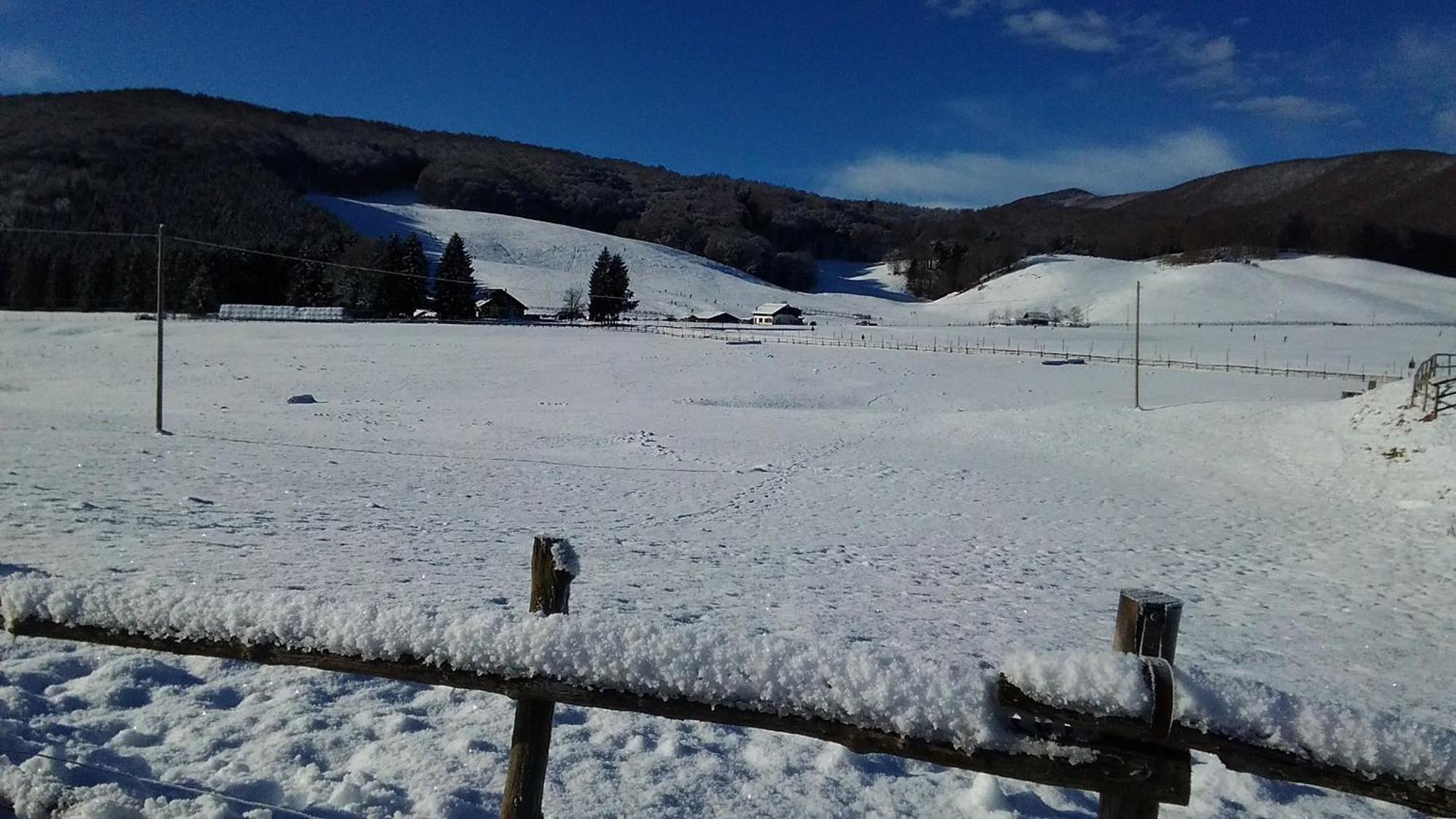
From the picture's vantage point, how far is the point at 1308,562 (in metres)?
13.9

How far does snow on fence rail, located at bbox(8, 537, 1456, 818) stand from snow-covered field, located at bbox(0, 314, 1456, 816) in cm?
16

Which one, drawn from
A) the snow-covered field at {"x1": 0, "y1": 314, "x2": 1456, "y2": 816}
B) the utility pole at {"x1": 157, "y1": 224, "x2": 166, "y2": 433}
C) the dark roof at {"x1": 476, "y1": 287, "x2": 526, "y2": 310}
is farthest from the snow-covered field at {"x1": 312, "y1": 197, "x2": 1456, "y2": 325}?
the utility pole at {"x1": 157, "y1": 224, "x2": 166, "y2": 433}

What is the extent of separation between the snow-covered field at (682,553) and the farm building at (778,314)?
63.2 metres

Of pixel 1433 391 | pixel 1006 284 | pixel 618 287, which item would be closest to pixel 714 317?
pixel 618 287

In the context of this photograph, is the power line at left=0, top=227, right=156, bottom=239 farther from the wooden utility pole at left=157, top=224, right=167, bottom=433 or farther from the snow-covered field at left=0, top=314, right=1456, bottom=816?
the wooden utility pole at left=157, top=224, right=167, bottom=433

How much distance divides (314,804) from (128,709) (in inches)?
79.3

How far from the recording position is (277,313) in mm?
69188

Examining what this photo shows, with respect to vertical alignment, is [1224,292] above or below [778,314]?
above

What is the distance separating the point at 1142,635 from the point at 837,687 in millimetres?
976

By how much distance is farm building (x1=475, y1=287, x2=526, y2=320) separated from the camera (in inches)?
3332

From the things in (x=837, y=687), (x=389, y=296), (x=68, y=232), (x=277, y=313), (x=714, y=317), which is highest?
(x=714, y=317)

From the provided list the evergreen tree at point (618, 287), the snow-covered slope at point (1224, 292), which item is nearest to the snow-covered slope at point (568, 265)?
the evergreen tree at point (618, 287)

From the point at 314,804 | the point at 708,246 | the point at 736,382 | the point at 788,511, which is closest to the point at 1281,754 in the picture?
the point at 314,804

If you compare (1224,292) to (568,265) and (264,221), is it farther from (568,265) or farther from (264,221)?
(264,221)
